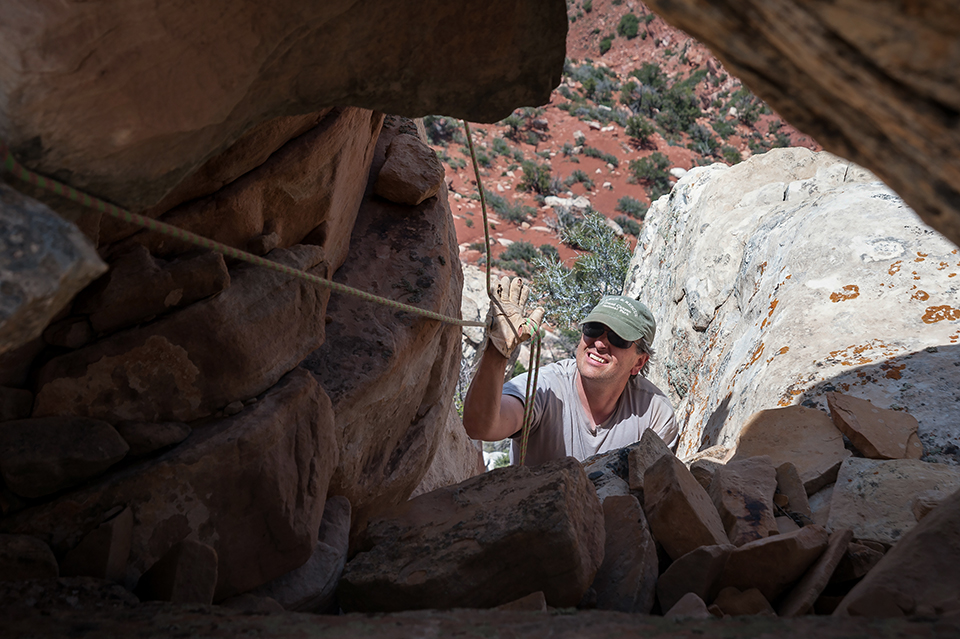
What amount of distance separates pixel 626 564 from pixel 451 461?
7.64 feet

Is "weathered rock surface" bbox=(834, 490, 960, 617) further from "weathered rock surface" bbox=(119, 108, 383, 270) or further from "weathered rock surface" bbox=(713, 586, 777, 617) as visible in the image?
"weathered rock surface" bbox=(119, 108, 383, 270)

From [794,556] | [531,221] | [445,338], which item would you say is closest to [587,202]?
[531,221]

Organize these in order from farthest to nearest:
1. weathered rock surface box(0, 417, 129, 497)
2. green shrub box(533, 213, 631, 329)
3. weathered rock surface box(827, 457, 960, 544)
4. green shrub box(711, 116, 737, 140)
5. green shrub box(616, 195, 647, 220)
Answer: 1. green shrub box(711, 116, 737, 140)
2. green shrub box(616, 195, 647, 220)
3. green shrub box(533, 213, 631, 329)
4. weathered rock surface box(827, 457, 960, 544)
5. weathered rock surface box(0, 417, 129, 497)

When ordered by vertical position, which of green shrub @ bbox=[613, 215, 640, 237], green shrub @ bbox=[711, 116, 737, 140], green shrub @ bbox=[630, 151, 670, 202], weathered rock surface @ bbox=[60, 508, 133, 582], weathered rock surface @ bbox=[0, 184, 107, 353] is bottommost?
weathered rock surface @ bbox=[60, 508, 133, 582]

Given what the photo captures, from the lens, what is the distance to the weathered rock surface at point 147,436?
5.66 ft

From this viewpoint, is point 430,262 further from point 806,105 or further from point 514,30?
point 806,105

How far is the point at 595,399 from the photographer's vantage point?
13.4 feet

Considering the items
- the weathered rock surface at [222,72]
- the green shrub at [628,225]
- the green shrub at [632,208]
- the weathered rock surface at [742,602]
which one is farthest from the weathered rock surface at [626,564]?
the green shrub at [632,208]

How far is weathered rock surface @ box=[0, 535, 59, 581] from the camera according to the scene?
1.47m

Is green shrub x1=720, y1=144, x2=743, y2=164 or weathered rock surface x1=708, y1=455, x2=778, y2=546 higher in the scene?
green shrub x1=720, y1=144, x2=743, y2=164

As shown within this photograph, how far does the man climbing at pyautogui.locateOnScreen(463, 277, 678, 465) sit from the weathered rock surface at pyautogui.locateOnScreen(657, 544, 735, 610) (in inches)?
65.7

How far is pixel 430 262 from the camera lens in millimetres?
3070

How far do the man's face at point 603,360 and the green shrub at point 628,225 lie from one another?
15.8 m

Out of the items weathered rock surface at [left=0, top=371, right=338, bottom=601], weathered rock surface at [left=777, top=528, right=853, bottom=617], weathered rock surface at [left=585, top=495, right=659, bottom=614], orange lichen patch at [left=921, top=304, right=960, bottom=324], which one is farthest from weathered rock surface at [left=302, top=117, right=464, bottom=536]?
orange lichen patch at [left=921, top=304, right=960, bottom=324]
